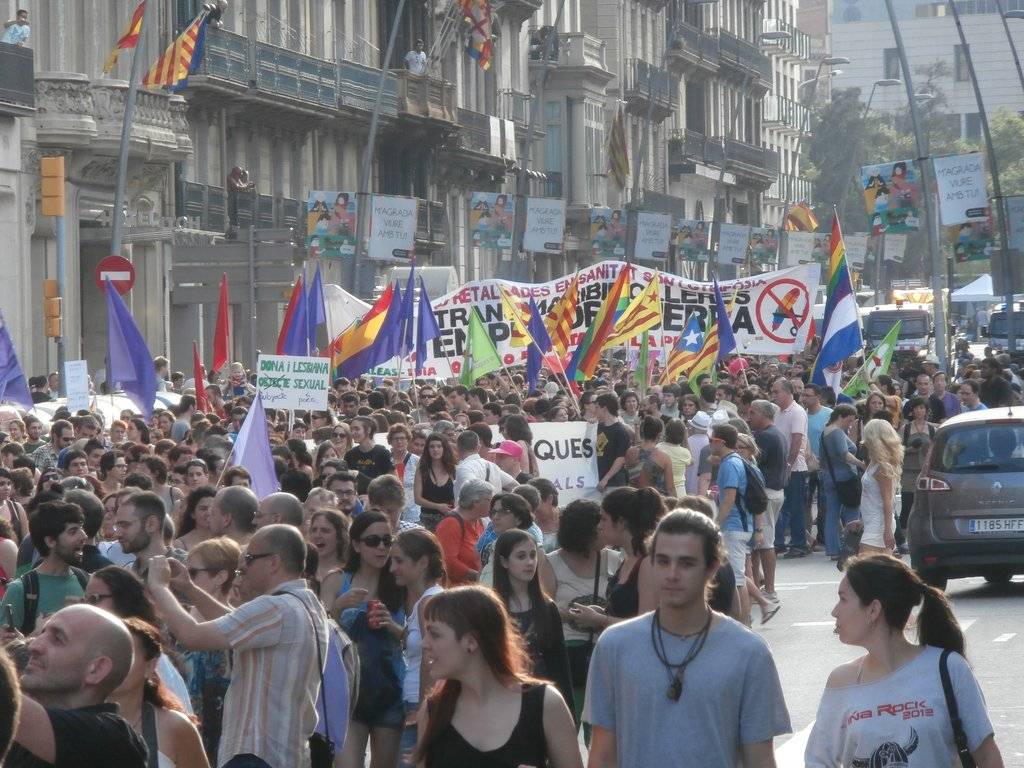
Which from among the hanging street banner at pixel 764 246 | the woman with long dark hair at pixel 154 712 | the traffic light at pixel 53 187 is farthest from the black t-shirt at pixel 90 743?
the hanging street banner at pixel 764 246

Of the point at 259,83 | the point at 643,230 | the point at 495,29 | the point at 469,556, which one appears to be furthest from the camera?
the point at 495,29

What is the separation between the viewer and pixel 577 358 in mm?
27469

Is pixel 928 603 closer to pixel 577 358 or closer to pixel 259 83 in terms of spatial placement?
pixel 577 358

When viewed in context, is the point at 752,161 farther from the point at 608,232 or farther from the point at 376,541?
the point at 376,541

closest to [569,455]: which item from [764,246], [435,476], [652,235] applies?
[435,476]

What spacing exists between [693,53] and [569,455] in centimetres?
6578

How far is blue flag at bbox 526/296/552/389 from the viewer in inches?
1088

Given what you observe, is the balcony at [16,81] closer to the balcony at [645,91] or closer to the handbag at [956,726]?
the handbag at [956,726]

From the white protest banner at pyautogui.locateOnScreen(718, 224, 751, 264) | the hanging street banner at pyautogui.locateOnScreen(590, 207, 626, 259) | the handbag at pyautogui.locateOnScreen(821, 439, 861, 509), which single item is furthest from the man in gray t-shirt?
the white protest banner at pyautogui.locateOnScreen(718, 224, 751, 264)

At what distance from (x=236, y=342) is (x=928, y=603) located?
3882 centimetres

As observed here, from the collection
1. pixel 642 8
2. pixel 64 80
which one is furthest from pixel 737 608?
pixel 642 8

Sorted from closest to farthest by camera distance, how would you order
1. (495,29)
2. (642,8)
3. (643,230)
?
(643,230) → (495,29) → (642,8)

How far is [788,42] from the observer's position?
110m

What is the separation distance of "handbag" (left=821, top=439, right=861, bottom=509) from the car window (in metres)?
3.13
